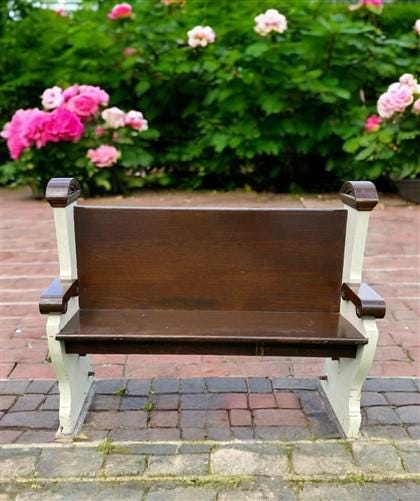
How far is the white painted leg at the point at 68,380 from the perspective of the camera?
261 centimetres

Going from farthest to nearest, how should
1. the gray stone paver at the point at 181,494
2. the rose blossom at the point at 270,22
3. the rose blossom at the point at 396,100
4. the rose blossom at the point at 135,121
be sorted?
1. the rose blossom at the point at 135,121
2. the rose blossom at the point at 270,22
3. the rose blossom at the point at 396,100
4. the gray stone paver at the point at 181,494

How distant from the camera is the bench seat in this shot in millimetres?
2561

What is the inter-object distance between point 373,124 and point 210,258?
203 inches

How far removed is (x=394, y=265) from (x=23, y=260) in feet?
10.5

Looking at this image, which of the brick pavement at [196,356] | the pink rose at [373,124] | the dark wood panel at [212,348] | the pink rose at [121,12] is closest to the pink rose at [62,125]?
the brick pavement at [196,356]

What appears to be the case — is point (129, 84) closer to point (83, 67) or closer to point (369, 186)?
point (83, 67)

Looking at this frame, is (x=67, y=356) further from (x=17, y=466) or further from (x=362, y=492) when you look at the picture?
(x=362, y=492)

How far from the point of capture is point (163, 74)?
823cm

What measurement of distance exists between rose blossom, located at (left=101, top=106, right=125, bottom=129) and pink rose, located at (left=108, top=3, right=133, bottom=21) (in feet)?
4.08

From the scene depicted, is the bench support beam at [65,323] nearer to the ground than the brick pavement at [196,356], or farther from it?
farther from it

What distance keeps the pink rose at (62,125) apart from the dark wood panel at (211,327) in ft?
16.3

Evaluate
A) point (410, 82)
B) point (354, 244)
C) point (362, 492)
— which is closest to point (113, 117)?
point (410, 82)

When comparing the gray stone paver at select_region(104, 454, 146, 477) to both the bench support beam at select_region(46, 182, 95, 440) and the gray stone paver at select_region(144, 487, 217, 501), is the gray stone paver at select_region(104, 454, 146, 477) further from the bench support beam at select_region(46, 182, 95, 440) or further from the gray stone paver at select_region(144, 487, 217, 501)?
the bench support beam at select_region(46, 182, 95, 440)

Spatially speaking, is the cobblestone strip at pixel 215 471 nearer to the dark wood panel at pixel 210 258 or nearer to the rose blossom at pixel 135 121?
the dark wood panel at pixel 210 258
